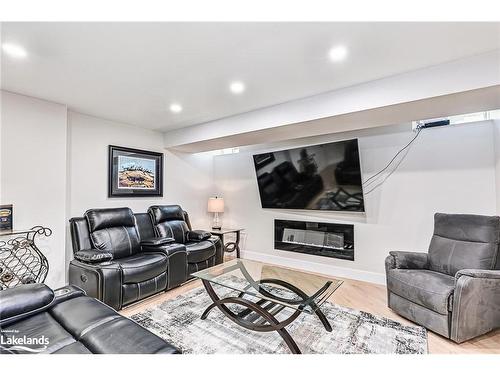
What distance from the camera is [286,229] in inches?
177

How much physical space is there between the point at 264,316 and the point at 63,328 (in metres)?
1.32

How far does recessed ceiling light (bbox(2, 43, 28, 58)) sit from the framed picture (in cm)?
186

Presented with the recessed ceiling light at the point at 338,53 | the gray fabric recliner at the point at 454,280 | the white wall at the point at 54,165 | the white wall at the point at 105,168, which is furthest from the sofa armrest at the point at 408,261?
the white wall at the point at 54,165

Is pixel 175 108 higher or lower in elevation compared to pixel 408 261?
higher

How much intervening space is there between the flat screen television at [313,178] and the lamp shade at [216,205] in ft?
2.96

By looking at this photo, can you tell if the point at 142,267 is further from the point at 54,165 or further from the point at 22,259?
the point at 54,165

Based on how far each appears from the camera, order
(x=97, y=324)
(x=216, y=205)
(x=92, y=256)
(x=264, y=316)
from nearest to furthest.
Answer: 1. (x=97, y=324)
2. (x=264, y=316)
3. (x=92, y=256)
4. (x=216, y=205)

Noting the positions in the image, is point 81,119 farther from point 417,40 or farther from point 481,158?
point 481,158

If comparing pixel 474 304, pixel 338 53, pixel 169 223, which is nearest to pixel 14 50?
pixel 338 53

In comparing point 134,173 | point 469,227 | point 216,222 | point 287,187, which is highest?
point 134,173

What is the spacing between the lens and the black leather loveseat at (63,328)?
4.14ft

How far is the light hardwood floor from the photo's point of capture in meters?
2.01

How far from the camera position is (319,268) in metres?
4.10

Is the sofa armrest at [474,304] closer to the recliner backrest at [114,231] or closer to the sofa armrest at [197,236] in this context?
the sofa armrest at [197,236]
